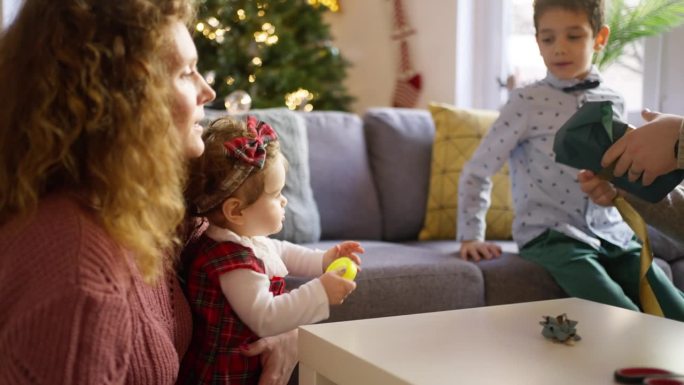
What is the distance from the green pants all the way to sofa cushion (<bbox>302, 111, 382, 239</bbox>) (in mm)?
616

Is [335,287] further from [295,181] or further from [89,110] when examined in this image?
[295,181]

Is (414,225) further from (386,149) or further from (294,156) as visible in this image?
(294,156)

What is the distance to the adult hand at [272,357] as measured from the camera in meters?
1.33

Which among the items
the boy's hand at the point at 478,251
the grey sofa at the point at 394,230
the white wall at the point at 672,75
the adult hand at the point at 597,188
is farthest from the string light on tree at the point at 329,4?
the adult hand at the point at 597,188

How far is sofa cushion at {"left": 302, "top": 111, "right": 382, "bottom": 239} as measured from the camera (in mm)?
2676

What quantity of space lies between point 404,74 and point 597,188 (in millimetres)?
2632

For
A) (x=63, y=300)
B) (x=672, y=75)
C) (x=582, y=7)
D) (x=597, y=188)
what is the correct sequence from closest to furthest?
1. (x=63, y=300)
2. (x=597, y=188)
3. (x=582, y=7)
4. (x=672, y=75)

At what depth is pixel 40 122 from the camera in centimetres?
96

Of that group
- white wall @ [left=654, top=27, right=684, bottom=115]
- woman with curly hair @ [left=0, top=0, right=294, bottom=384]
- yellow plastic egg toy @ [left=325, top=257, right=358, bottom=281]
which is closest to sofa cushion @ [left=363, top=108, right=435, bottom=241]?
white wall @ [left=654, top=27, right=684, bottom=115]

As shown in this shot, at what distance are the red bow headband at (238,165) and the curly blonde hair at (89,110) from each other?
292 mm

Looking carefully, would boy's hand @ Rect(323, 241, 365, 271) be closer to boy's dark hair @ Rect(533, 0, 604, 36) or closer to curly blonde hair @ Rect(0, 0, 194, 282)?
curly blonde hair @ Rect(0, 0, 194, 282)

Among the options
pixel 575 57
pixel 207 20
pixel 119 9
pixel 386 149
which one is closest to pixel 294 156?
pixel 386 149

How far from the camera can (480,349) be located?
1160 mm

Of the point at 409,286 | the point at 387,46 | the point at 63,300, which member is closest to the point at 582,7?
the point at 409,286
